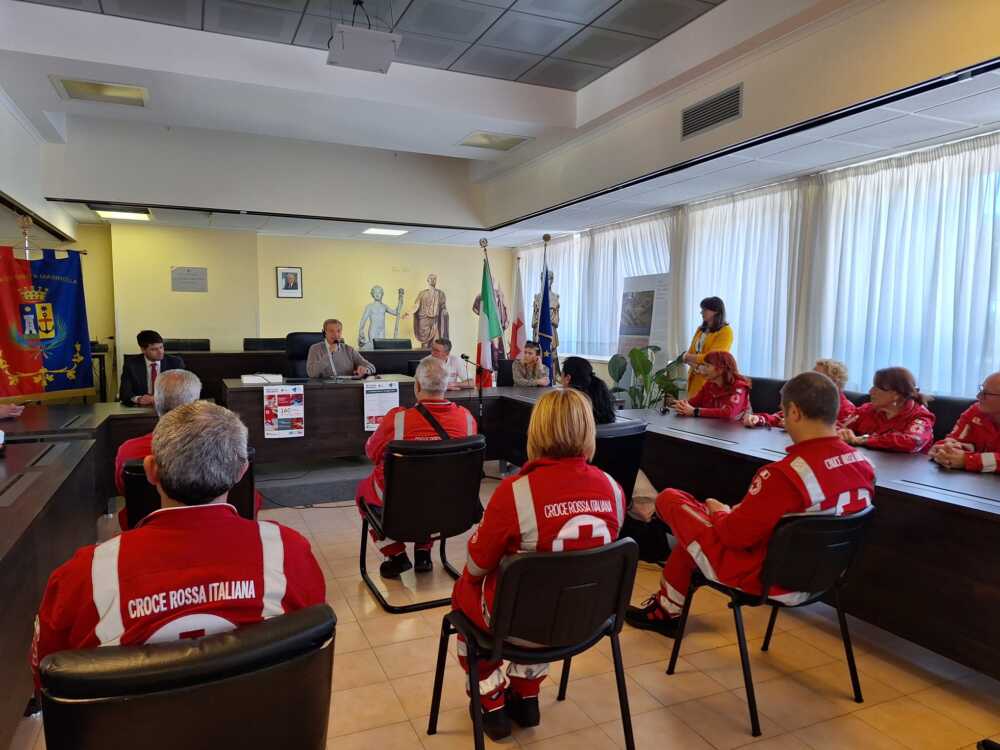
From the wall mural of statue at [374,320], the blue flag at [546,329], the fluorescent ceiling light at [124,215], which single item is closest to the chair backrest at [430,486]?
the blue flag at [546,329]

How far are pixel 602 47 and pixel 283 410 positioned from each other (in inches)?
142

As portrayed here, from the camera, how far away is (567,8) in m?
3.92

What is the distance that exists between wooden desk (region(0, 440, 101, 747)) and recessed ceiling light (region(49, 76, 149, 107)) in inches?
115

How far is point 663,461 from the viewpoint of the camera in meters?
3.95


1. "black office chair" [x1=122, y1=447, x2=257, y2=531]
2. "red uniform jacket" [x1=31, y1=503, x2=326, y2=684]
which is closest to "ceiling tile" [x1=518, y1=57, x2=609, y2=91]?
"black office chair" [x1=122, y1=447, x2=257, y2=531]

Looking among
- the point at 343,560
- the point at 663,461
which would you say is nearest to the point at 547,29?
the point at 663,461

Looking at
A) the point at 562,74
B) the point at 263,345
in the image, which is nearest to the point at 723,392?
the point at 562,74

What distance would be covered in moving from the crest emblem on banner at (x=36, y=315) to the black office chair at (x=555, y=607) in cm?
386

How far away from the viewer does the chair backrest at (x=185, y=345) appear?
24.6 ft

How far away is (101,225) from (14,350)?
5.65m

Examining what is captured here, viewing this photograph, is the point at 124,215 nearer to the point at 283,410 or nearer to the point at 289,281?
the point at 289,281

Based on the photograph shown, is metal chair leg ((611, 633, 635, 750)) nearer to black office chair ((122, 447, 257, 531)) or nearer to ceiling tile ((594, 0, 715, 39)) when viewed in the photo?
black office chair ((122, 447, 257, 531))

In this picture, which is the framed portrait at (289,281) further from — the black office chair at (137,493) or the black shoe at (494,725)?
the black shoe at (494,725)

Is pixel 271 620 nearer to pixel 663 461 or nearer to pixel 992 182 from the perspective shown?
pixel 663 461
